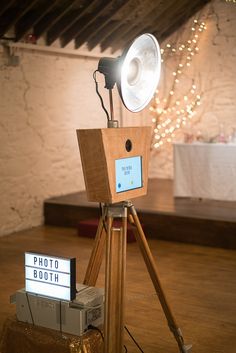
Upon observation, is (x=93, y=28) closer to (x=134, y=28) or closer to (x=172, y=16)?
(x=134, y=28)

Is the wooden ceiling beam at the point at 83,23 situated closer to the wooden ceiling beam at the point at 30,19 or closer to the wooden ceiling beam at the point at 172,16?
the wooden ceiling beam at the point at 30,19

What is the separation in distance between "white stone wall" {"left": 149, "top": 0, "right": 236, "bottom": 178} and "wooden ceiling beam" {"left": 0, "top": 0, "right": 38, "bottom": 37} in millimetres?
2895

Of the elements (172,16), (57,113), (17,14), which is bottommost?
(57,113)

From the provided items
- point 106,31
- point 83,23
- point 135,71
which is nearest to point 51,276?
point 135,71

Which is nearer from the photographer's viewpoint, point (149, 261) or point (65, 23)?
point (149, 261)

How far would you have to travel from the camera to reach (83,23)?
6422 millimetres

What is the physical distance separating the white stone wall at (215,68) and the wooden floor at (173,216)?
1377 millimetres

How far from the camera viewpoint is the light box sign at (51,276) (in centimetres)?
257

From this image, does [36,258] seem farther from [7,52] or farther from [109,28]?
[109,28]

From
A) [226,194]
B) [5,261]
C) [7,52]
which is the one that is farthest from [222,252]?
[7,52]

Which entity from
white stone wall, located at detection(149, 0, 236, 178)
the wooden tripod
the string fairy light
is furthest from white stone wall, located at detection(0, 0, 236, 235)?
the wooden tripod

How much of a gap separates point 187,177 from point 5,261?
2311 millimetres

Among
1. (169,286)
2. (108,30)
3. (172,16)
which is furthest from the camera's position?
(172,16)

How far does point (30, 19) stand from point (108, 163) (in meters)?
3.72
